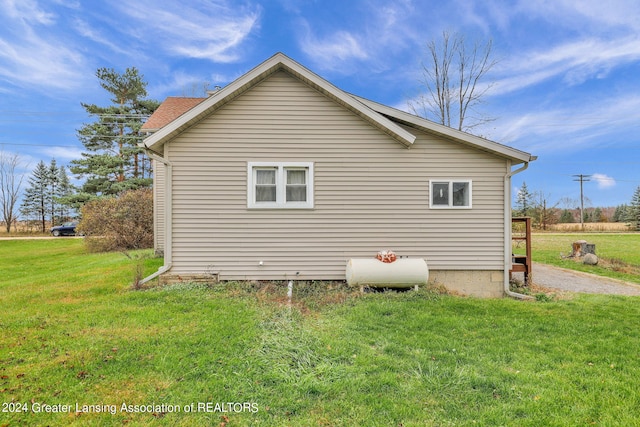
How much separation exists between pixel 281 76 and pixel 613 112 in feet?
127

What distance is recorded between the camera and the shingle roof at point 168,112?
11514mm

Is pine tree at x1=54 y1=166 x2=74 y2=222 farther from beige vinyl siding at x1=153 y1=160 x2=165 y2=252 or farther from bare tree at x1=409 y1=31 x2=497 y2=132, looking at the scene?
bare tree at x1=409 y1=31 x2=497 y2=132

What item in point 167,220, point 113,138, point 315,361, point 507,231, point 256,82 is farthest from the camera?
point 113,138

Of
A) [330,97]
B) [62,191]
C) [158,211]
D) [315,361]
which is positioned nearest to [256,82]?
[330,97]

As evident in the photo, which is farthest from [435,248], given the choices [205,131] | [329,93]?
[205,131]

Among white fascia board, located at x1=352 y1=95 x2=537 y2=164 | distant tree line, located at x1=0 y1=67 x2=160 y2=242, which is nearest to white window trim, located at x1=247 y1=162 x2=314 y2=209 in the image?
white fascia board, located at x1=352 y1=95 x2=537 y2=164

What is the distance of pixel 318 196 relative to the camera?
6.88 metres

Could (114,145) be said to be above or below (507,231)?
above

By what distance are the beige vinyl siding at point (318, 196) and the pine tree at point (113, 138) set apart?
20.2 m

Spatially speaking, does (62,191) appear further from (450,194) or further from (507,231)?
(507,231)

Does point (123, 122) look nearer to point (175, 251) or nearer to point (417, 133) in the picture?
point (175, 251)

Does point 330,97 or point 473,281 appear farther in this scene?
point 473,281

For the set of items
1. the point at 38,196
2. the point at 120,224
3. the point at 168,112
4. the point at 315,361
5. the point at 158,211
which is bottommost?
the point at 315,361

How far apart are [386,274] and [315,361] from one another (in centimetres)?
333
